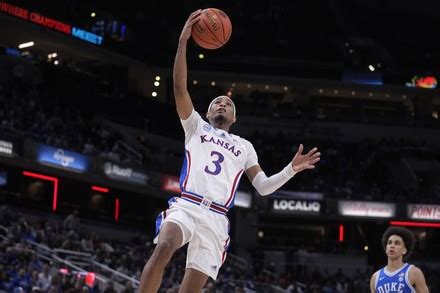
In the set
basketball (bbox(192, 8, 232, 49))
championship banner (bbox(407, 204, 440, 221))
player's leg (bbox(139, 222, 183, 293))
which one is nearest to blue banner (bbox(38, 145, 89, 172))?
championship banner (bbox(407, 204, 440, 221))

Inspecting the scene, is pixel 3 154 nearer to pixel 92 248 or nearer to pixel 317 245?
pixel 92 248

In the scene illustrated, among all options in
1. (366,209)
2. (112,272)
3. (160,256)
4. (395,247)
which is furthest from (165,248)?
(366,209)

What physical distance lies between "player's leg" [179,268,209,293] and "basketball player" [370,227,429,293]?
3.62 m

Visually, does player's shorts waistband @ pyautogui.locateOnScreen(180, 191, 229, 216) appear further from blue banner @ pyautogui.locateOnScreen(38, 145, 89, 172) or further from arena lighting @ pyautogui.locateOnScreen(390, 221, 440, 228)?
arena lighting @ pyautogui.locateOnScreen(390, 221, 440, 228)

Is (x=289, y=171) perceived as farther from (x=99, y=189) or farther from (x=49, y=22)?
(x=99, y=189)

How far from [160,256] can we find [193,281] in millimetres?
688

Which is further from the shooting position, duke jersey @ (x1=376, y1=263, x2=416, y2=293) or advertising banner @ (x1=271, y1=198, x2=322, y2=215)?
advertising banner @ (x1=271, y1=198, x2=322, y2=215)

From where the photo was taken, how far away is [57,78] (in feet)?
134

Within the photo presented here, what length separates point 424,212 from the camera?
4375cm

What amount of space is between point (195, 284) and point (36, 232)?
59.6ft

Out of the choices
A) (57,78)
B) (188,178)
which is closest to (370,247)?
(57,78)

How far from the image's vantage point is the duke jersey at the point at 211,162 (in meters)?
8.04

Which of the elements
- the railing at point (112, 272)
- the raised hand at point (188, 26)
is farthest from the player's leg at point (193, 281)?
the railing at point (112, 272)

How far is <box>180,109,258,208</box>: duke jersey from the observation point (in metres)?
8.04
